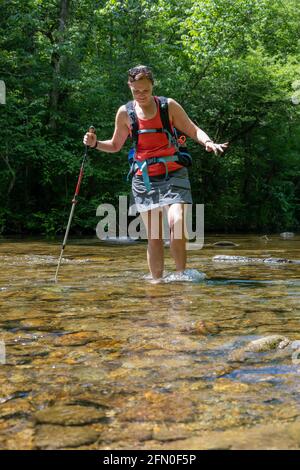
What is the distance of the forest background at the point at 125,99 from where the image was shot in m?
18.5

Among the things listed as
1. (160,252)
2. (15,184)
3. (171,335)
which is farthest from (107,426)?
(15,184)

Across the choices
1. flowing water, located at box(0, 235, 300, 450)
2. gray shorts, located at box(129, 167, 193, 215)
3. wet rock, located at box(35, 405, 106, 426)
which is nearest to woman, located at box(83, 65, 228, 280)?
gray shorts, located at box(129, 167, 193, 215)

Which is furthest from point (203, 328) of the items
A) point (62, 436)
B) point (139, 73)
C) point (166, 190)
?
point (139, 73)

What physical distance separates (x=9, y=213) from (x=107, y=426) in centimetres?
1739

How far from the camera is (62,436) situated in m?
1.86

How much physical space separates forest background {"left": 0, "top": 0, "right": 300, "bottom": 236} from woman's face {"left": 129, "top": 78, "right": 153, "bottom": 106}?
12.8 metres

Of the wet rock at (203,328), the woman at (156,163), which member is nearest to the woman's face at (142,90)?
the woman at (156,163)

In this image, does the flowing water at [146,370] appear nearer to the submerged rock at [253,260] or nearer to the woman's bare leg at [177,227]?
the woman's bare leg at [177,227]

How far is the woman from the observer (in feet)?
18.4

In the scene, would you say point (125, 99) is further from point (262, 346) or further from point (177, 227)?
point (262, 346)

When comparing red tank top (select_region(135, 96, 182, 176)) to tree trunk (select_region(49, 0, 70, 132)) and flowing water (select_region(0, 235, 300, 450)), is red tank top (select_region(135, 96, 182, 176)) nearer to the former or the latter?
flowing water (select_region(0, 235, 300, 450))

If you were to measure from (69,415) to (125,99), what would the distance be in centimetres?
1989

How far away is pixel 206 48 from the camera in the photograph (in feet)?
75.6

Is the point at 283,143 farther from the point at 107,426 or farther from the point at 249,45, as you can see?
the point at 107,426
